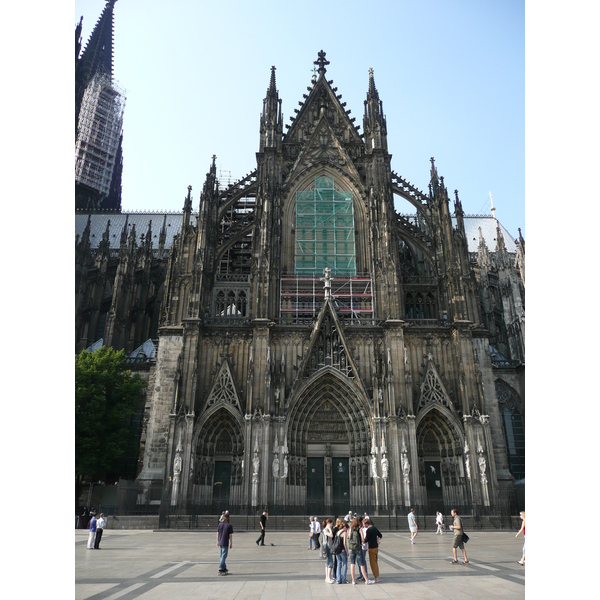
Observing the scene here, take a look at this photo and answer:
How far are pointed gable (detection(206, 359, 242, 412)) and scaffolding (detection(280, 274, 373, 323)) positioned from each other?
4901 millimetres

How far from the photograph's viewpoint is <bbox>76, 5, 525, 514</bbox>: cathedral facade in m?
25.0

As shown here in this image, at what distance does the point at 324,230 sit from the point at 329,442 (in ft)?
A: 45.9

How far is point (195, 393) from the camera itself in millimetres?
25859

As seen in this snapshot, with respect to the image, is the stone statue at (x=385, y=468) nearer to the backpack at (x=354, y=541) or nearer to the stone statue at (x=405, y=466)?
the stone statue at (x=405, y=466)

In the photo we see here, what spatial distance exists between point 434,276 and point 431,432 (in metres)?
9.67

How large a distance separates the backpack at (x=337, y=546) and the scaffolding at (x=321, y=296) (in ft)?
64.5

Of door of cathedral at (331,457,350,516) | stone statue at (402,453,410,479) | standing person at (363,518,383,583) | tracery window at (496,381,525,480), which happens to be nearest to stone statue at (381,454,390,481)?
stone statue at (402,453,410,479)

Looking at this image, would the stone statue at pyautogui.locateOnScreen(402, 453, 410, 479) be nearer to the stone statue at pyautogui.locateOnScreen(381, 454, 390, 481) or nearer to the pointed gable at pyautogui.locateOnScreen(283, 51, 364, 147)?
the stone statue at pyautogui.locateOnScreen(381, 454, 390, 481)

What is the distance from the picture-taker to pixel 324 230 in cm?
3297

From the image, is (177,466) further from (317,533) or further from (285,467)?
(317,533)

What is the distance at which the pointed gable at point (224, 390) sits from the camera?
26.2 m

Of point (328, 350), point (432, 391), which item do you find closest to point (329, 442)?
point (328, 350)
